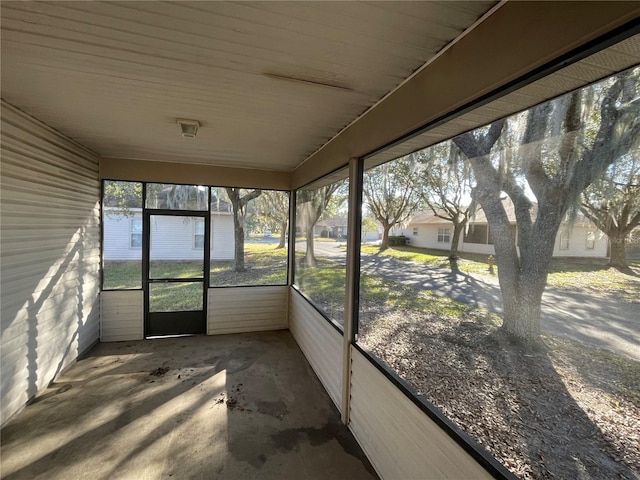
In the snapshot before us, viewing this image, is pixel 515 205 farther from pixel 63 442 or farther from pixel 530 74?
pixel 63 442

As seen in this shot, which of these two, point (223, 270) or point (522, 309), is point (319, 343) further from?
point (522, 309)

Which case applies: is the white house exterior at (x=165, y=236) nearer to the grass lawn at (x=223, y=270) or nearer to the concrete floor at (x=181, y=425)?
the grass lawn at (x=223, y=270)

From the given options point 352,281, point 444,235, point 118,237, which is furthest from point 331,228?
point 118,237

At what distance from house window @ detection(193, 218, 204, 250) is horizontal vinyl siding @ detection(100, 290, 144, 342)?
102 cm

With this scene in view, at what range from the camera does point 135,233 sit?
14.4 ft

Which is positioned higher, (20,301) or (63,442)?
(20,301)

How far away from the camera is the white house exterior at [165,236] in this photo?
4320mm

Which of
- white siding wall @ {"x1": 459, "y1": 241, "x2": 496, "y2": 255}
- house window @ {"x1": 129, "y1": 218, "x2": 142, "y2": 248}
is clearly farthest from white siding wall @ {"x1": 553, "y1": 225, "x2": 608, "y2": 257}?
house window @ {"x1": 129, "y1": 218, "x2": 142, "y2": 248}

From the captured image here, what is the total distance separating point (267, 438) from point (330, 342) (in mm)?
1001

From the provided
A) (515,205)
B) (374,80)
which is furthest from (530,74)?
(374,80)

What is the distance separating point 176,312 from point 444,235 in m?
4.18

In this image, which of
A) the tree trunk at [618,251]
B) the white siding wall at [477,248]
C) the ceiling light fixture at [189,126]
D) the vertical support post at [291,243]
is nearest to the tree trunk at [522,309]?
the white siding wall at [477,248]

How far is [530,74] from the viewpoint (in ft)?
3.77

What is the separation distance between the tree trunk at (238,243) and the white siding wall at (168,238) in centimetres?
6
